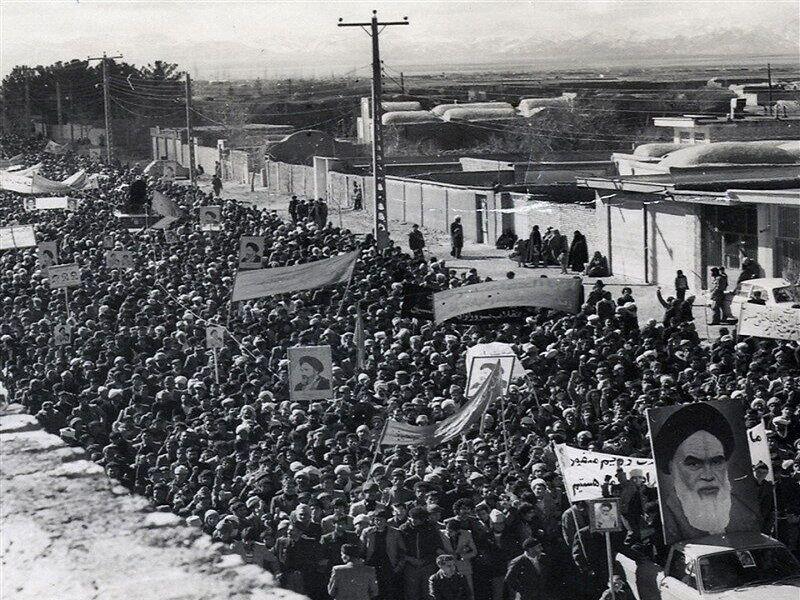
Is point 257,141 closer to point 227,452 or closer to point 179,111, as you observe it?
point 179,111

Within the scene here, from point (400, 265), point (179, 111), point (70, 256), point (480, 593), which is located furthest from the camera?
point (179, 111)

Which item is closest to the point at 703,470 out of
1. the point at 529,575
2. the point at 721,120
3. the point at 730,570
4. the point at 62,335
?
the point at 730,570

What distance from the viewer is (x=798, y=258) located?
25.3 metres

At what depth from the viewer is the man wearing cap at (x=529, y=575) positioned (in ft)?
37.1

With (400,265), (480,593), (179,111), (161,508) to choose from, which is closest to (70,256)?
(400,265)

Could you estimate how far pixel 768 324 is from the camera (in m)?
17.9

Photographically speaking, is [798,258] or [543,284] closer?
[543,284]

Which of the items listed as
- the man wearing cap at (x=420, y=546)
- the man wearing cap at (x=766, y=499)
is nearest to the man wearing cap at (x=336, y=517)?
the man wearing cap at (x=420, y=546)

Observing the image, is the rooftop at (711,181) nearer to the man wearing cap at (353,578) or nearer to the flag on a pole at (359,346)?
the flag on a pole at (359,346)

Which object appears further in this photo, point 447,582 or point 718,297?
point 718,297

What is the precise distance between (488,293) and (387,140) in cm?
5277

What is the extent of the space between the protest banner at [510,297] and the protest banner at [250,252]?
6543mm

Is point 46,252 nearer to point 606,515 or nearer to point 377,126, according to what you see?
point 377,126

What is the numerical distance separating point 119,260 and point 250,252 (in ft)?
15.8
